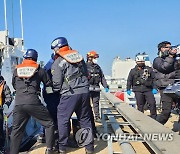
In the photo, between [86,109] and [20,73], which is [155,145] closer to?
[86,109]

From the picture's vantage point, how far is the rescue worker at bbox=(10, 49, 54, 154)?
477 centimetres

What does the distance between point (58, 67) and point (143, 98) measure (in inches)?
142

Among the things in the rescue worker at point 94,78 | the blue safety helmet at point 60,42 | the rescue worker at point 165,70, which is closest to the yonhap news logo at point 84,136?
the blue safety helmet at point 60,42

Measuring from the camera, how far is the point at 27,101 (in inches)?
187

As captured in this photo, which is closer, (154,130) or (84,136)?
(154,130)

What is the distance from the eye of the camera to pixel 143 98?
7828 millimetres

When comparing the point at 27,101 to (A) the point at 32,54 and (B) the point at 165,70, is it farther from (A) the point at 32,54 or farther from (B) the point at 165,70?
(B) the point at 165,70

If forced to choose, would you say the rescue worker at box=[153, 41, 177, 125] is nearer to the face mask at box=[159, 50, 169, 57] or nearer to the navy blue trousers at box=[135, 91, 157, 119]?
the face mask at box=[159, 50, 169, 57]

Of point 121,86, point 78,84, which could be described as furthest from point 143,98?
point 121,86

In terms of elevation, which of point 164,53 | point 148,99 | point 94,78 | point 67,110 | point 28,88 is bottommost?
point 148,99

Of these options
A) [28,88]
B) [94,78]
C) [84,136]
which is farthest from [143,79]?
[28,88]

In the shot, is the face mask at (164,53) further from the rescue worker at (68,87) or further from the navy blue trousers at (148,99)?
the rescue worker at (68,87)

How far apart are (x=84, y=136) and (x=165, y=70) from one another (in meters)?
2.31

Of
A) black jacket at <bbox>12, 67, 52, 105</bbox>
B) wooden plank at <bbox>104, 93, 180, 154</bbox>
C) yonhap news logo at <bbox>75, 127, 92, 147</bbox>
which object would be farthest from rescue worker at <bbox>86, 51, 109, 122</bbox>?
black jacket at <bbox>12, 67, 52, 105</bbox>
